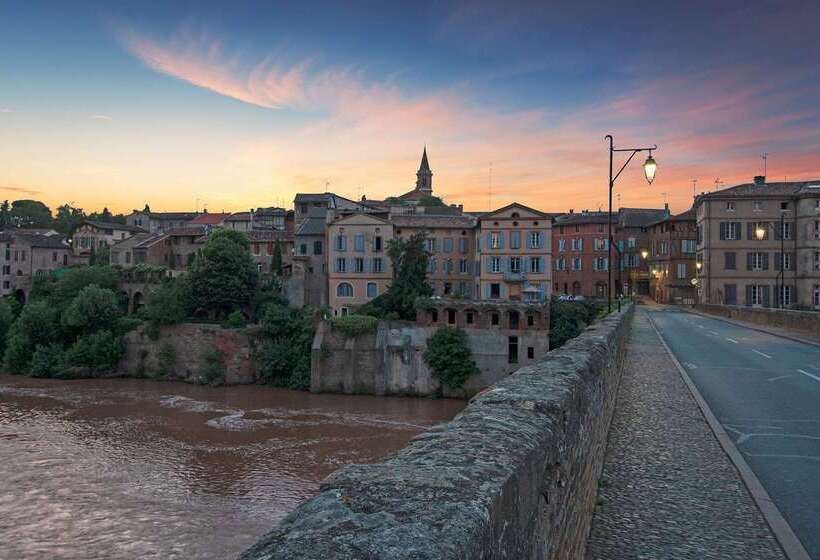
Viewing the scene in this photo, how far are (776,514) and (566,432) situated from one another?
409 cm

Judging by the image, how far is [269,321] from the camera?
49.9 m

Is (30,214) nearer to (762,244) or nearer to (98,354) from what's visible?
(98,354)

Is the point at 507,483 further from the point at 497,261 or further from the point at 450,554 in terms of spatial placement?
the point at 497,261

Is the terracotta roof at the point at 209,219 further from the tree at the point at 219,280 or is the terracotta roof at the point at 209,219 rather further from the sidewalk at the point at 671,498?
the sidewalk at the point at 671,498


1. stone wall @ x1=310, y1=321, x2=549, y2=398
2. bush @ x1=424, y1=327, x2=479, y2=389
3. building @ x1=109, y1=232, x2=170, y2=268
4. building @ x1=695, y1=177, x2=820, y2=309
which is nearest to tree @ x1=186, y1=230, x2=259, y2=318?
stone wall @ x1=310, y1=321, x2=549, y2=398

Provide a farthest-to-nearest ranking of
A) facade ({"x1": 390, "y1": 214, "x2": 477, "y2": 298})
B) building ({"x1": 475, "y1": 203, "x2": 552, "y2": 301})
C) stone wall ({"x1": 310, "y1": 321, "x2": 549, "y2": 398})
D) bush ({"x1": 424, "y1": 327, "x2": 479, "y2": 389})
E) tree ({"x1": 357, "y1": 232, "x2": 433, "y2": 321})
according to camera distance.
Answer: facade ({"x1": 390, "y1": 214, "x2": 477, "y2": 298}) < building ({"x1": 475, "y1": 203, "x2": 552, "y2": 301}) < tree ({"x1": 357, "y1": 232, "x2": 433, "y2": 321}) < stone wall ({"x1": 310, "y1": 321, "x2": 549, "y2": 398}) < bush ({"x1": 424, "y1": 327, "x2": 479, "y2": 389})

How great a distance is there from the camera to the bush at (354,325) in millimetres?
46469

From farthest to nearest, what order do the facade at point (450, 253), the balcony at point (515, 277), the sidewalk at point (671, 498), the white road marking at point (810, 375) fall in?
1. the facade at point (450, 253)
2. the balcony at point (515, 277)
3. the white road marking at point (810, 375)
4. the sidewalk at point (671, 498)

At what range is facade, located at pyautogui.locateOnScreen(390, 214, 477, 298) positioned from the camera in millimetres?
59156

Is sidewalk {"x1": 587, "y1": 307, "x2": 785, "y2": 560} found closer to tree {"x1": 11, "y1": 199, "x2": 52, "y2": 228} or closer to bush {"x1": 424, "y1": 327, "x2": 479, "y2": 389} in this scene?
bush {"x1": 424, "y1": 327, "x2": 479, "y2": 389}

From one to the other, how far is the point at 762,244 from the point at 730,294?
17.8 ft

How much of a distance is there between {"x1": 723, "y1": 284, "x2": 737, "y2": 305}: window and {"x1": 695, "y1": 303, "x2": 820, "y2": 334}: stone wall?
31.1ft

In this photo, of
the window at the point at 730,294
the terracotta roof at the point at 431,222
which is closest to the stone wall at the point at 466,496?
the terracotta roof at the point at 431,222

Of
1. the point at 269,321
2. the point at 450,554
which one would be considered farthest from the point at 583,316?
the point at 450,554
